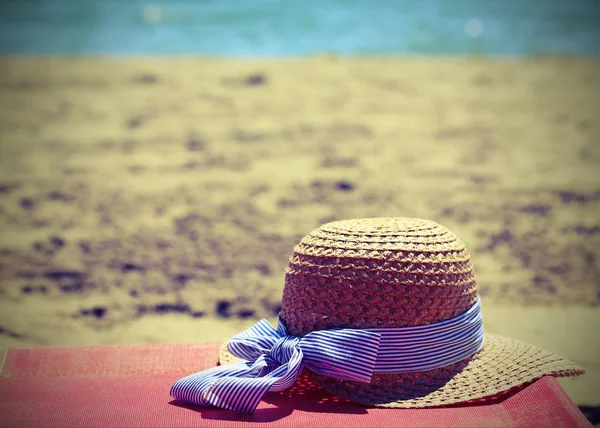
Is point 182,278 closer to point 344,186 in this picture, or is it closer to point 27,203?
point 27,203

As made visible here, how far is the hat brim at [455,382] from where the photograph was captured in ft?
6.01

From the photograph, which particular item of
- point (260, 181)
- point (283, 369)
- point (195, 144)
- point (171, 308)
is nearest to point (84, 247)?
point (171, 308)

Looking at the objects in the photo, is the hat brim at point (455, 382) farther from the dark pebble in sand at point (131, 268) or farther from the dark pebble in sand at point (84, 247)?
the dark pebble in sand at point (84, 247)

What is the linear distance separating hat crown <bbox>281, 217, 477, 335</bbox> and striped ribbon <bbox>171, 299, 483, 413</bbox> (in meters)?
0.05

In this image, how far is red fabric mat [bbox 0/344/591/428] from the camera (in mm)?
1735

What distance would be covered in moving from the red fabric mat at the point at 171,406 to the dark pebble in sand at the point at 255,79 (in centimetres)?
631

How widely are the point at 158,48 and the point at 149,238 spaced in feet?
24.5

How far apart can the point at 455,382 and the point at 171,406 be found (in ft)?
2.54

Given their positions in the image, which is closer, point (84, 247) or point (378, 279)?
point (378, 279)

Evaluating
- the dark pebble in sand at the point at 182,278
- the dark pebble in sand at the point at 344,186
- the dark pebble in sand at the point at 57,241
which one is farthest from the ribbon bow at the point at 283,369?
the dark pebble in sand at the point at 344,186

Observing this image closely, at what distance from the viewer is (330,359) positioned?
182cm

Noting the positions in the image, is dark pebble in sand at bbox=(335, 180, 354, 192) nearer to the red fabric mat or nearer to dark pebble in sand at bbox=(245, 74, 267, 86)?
dark pebble in sand at bbox=(245, 74, 267, 86)

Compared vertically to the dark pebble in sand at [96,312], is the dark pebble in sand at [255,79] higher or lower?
higher

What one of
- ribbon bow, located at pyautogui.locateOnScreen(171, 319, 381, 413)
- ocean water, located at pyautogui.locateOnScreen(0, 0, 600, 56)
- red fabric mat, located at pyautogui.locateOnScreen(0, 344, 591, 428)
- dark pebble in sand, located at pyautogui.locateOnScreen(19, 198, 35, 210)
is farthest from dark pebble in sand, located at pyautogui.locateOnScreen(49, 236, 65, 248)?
ocean water, located at pyautogui.locateOnScreen(0, 0, 600, 56)
